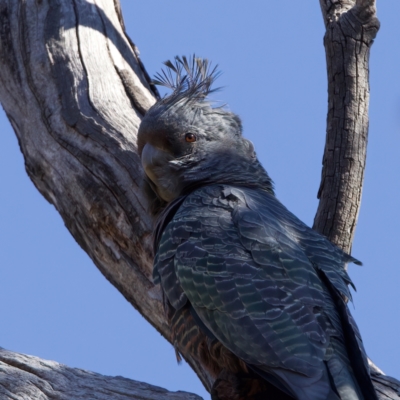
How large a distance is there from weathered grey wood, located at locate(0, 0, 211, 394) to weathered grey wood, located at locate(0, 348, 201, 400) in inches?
36.7

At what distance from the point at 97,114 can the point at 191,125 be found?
35.2 inches

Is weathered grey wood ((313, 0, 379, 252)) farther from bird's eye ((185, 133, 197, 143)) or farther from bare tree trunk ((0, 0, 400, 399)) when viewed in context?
bird's eye ((185, 133, 197, 143))

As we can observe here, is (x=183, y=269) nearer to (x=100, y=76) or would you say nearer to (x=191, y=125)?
(x=191, y=125)

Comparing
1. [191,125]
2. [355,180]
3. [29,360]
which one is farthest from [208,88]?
[29,360]

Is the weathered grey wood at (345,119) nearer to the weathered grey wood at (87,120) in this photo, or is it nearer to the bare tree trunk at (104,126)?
the bare tree trunk at (104,126)

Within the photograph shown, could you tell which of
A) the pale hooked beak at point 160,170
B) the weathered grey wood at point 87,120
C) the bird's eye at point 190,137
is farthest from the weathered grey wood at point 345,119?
the weathered grey wood at point 87,120

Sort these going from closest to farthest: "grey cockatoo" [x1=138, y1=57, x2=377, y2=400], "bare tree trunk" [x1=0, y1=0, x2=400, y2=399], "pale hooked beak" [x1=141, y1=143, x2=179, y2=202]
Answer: "grey cockatoo" [x1=138, y1=57, x2=377, y2=400], "pale hooked beak" [x1=141, y1=143, x2=179, y2=202], "bare tree trunk" [x1=0, y1=0, x2=400, y2=399]

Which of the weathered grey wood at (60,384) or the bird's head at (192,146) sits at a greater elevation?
the bird's head at (192,146)

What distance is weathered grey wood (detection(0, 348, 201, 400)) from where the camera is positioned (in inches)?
204

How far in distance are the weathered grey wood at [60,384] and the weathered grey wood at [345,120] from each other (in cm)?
209

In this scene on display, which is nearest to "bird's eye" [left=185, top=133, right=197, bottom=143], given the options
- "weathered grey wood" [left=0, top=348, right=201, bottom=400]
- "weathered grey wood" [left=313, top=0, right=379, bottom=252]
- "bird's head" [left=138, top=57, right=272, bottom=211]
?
"bird's head" [left=138, top=57, right=272, bottom=211]

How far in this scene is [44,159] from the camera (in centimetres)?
715

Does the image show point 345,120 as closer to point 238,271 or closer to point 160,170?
point 160,170

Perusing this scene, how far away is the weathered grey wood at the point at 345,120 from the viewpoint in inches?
261
